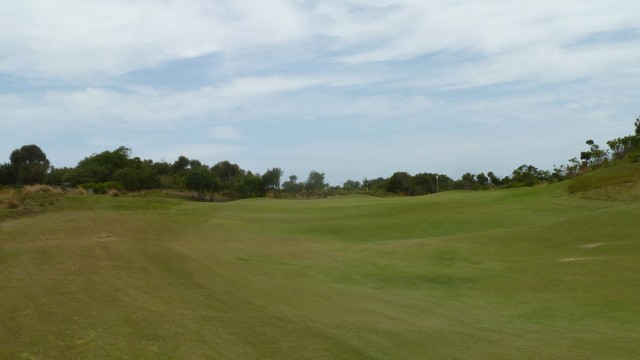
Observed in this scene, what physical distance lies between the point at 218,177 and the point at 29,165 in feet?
114

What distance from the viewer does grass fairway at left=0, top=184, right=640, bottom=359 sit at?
9125 millimetres

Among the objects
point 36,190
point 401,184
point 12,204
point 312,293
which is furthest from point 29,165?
point 312,293

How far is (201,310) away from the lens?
1082 cm

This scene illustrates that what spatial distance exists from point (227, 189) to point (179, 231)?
2318 inches

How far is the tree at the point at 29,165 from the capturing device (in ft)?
303

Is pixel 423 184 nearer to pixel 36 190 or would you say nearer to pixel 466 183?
pixel 466 183

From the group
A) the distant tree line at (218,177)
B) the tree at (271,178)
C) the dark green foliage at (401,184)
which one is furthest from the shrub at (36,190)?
the dark green foliage at (401,184)

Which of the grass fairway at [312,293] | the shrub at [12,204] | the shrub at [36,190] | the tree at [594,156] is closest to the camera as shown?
the grass fairway at [312,293]

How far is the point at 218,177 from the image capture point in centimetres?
9375

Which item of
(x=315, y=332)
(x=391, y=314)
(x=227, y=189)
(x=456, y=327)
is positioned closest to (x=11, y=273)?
(x=315, y=332)

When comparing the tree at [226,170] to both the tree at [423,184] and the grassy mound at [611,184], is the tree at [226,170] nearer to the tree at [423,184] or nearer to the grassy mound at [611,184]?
the tree at [423,184]

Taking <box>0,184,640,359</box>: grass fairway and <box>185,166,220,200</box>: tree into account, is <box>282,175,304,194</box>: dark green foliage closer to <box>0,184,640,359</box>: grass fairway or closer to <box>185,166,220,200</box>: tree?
<box>185,166,220,200</box>: tree

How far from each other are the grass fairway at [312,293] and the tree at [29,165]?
6761 cm

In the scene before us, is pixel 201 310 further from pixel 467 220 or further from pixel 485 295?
pixel 467 220
